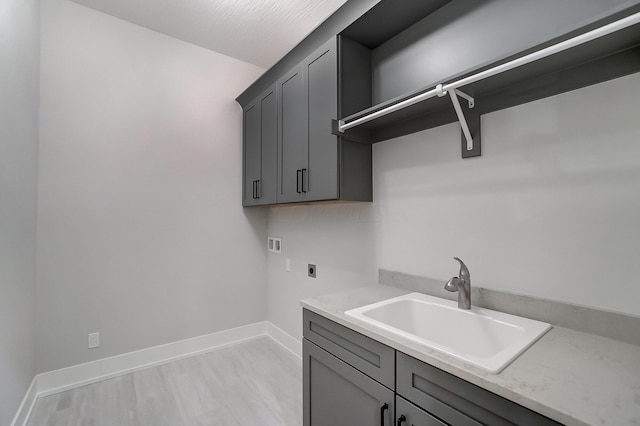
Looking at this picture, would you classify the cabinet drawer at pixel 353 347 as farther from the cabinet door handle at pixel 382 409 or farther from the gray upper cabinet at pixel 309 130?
the gray upper cabinet at pixel 309 130

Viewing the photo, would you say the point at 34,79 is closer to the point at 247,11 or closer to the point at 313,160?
the point at 247,11

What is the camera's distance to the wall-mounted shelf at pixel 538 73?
35.2 inches

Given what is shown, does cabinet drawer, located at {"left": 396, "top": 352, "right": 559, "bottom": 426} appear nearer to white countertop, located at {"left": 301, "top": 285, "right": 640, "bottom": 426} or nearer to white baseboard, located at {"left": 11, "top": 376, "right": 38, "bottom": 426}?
white countertop, located at {"left": 301, "top": 285, "right": 640, "bottom": 426}

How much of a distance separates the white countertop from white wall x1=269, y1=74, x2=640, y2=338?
0.24 metres

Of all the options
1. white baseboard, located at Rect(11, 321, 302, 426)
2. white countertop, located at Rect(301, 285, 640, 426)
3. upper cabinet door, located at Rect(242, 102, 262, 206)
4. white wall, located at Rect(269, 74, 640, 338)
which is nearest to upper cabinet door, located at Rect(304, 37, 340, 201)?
white wall, located at Rect(269, 74, 640, 338)

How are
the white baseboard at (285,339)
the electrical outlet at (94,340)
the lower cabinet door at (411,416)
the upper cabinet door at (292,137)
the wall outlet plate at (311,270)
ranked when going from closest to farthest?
the lower cabinet door at (411,416)
the upper cabinet door at (292,137)
the electrical outlet at (94,340)
the wall outlet plate at (311,270)
the white baseboard at (285,339)

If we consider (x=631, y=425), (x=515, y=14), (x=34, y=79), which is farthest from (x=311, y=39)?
(x=631, y=425)

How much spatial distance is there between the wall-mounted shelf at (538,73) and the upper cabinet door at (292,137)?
1.76ft

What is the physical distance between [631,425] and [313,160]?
5.58ft

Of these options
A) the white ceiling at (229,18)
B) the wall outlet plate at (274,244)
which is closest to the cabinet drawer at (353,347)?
the wall outlet plate at (274,244)

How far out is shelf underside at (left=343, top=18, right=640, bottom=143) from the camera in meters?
0.98

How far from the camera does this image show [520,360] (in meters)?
0.87

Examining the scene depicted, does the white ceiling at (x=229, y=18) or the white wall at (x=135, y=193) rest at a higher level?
the white ceiling at (x=229, y=18)

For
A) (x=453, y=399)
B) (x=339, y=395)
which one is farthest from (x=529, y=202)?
(x=339, y=395)
